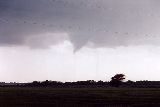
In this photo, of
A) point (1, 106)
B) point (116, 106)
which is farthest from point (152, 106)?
point (1, 106)

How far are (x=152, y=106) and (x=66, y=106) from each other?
1020 cm

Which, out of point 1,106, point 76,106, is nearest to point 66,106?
point 76,106

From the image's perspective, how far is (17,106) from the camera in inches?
1667

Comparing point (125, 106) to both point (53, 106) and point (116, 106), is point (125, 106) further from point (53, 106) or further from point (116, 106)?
point (53, 106)

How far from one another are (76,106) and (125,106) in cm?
576

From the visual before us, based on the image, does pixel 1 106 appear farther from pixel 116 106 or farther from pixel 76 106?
pixel 116 106

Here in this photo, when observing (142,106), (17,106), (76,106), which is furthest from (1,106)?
(142,106)

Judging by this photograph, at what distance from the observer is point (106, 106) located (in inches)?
1693

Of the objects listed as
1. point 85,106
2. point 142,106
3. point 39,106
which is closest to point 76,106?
point 85,106

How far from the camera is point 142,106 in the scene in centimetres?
4397

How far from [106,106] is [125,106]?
7.29 feet

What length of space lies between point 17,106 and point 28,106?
1.35 metres

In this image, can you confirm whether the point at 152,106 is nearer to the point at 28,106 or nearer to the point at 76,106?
the point at 76,106

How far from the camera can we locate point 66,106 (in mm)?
42312
